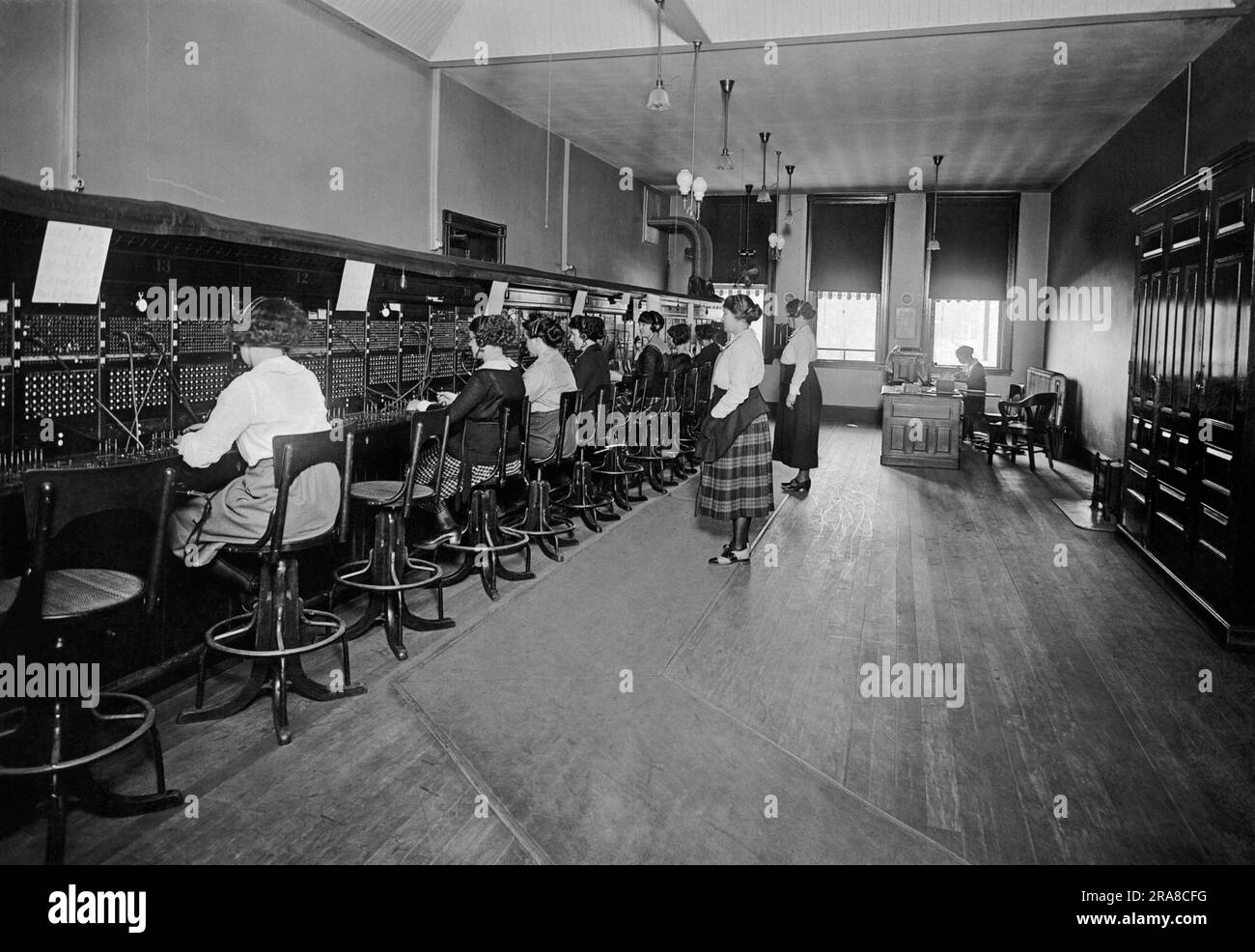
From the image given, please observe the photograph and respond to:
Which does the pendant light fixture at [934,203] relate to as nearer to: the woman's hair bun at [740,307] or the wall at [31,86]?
the woman's hair bun at [740,307]

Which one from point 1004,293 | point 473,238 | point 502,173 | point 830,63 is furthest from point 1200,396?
point 1004,293

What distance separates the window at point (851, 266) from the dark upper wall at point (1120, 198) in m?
2.35

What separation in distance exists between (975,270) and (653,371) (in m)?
8.11

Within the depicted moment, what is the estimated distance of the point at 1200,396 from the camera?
4758 millimetres

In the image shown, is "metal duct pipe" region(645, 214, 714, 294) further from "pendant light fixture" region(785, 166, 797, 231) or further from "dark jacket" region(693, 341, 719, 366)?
"dark jacket" region(693, 341, 719, 366)

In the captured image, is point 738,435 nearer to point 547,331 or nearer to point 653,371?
point 547,331

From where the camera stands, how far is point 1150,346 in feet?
19.2

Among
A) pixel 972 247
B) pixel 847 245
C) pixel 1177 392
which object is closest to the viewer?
pixel 1177 392

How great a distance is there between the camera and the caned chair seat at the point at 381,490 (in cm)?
377

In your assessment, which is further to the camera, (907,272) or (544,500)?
(907,272)

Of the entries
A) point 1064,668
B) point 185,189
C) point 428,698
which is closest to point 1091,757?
point 1064,668

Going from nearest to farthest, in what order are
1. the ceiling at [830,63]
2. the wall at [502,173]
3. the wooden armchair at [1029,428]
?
1. the ceiling at [830,63]
2. the wall at [502,173]
3. the wooden armchair at [1029,428]

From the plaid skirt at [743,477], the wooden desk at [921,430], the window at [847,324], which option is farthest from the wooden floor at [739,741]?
the window at [847,324]
